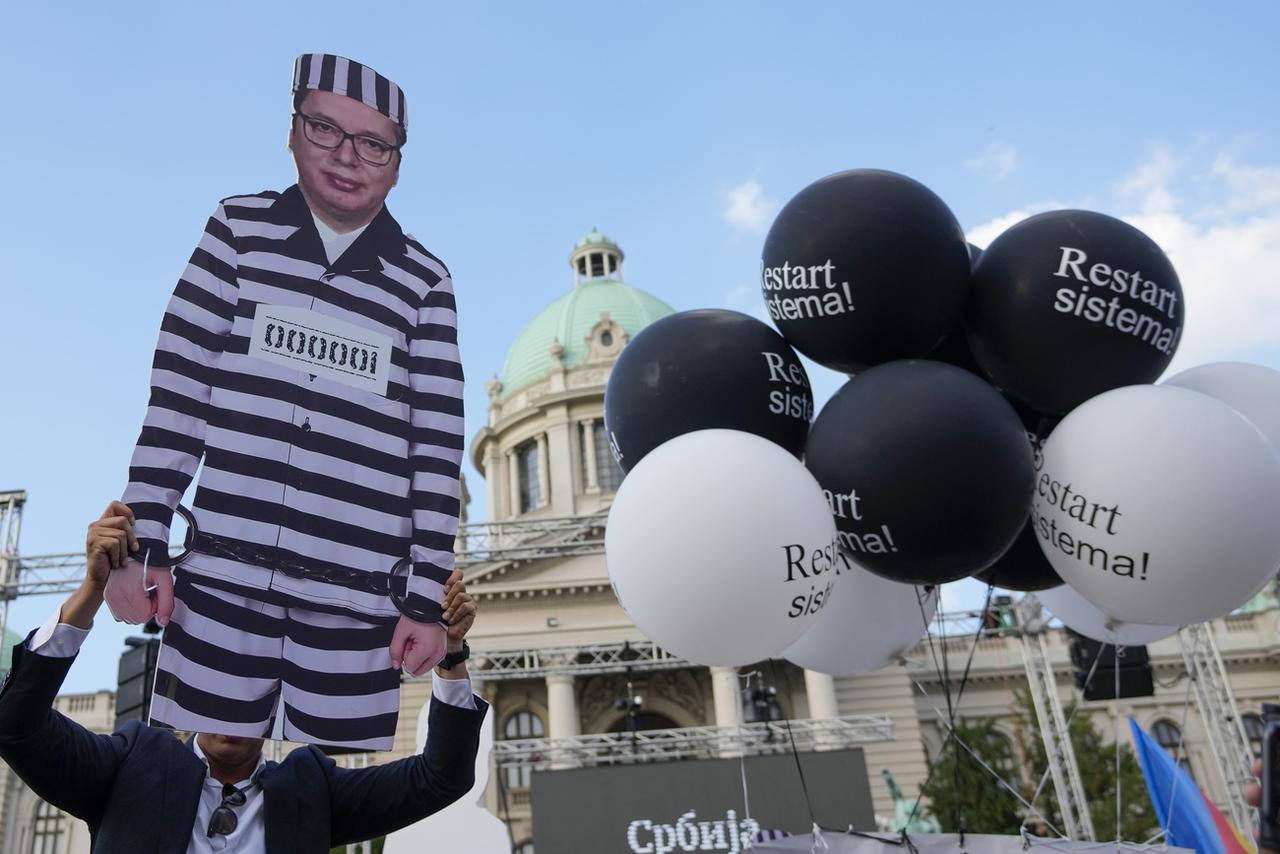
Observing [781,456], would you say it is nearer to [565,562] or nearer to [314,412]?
[314,412]

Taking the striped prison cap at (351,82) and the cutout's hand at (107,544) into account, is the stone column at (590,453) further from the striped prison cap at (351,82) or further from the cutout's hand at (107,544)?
the cutout's hand at (107,544)

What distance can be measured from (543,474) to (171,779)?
133 feet

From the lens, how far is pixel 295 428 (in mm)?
3826

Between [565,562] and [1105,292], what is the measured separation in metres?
27.9

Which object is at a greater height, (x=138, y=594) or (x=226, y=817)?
(x=138, y=594)

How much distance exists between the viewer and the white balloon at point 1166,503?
4617 mm

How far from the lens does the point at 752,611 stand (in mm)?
4605

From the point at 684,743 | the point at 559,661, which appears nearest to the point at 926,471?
the point at 684,743

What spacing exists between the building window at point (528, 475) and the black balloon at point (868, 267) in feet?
127

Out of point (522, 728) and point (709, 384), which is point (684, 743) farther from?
point (709, 384)

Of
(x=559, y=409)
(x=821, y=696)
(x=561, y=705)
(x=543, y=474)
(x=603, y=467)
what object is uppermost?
(x=559, y=409)

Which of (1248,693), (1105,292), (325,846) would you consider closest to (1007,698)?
(1248,693)

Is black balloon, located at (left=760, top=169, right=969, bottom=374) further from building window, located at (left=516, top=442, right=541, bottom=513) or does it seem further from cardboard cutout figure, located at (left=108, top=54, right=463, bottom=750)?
building window, located at (left=516, top=442, right=541, bottom=513)

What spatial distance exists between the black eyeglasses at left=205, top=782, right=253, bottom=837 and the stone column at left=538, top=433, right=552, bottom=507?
3933cm
